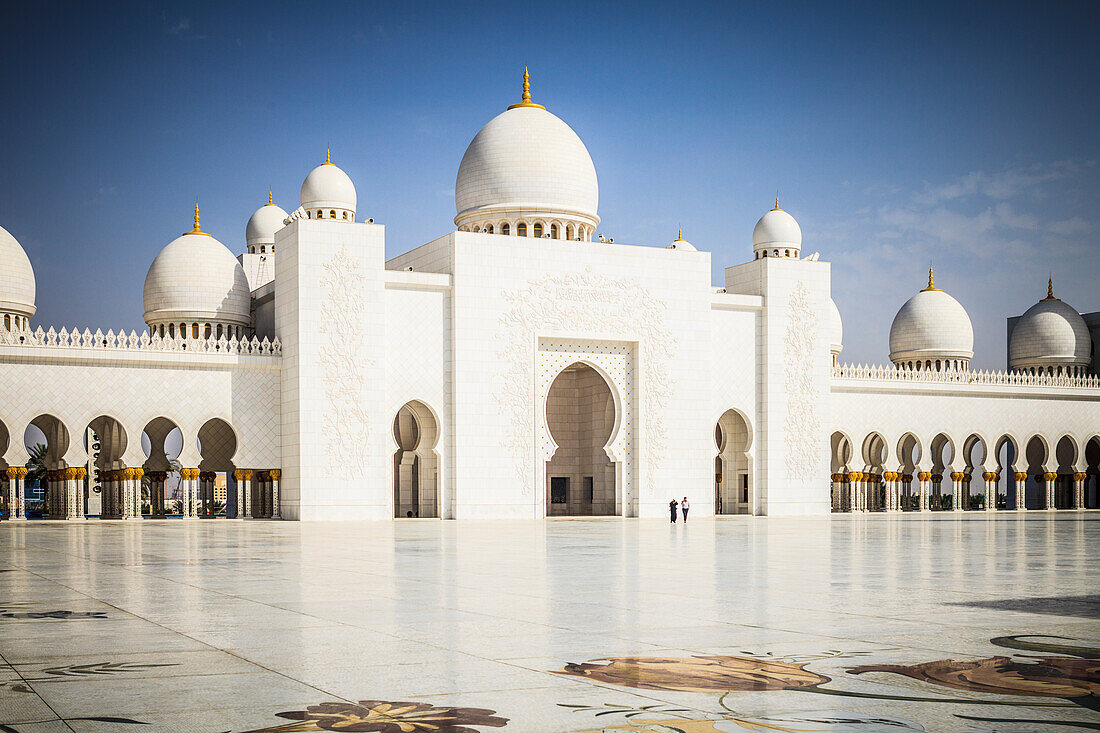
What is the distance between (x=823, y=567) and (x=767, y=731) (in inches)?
263

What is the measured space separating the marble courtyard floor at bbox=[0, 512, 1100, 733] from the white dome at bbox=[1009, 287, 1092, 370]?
3186cm

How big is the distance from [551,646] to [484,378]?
70.5 feet

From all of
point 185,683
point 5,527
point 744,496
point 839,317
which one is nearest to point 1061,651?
point 185,683

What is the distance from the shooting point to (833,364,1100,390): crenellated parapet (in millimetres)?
33094

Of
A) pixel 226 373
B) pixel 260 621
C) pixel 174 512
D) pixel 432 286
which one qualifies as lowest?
pixel 174 512

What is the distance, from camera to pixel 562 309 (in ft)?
90.2

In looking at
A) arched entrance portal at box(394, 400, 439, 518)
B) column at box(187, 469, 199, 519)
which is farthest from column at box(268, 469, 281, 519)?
arched entrance portal at box(394, 400, 439, 518)

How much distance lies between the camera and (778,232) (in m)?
33.9

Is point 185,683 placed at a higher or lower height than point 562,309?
lower

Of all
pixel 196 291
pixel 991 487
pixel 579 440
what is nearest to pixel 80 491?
pixel 196 291

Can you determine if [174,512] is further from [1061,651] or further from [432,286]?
[1061,651]

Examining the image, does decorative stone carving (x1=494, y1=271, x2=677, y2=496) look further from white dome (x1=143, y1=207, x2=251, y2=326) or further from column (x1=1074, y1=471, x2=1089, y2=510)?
column (x1=1074, y1=471, x2=1089, y2=510)

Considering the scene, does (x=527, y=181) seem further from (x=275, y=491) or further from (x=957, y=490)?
(x=957, y=490)

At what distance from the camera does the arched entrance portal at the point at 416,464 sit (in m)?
26.6
